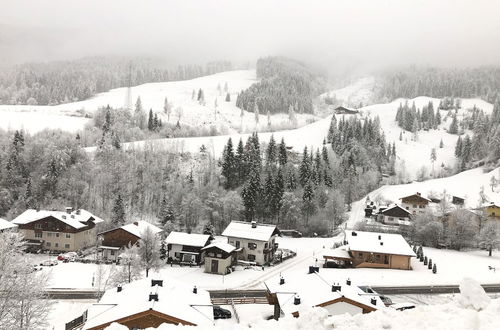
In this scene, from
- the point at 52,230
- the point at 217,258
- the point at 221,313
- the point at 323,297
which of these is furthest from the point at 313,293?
the point at 52,230

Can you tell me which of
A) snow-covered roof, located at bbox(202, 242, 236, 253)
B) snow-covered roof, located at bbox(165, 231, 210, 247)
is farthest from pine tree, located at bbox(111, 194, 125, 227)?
snow-covered roof, located at bbox(202, 242, 236, 253)

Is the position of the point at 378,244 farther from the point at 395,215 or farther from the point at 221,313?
the point at 221,313

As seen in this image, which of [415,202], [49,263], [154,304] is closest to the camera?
[154,304]

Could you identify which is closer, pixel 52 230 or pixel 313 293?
pixel 313 293

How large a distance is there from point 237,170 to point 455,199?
49.7 meters

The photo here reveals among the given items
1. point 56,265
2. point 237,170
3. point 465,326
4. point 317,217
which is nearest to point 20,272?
point 465,326

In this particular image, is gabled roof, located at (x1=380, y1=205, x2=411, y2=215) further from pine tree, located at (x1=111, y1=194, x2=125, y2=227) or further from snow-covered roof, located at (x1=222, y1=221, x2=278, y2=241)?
pine tree, located at (x1=111, y1=194, x2=125, y2=227)

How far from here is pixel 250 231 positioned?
205 ft

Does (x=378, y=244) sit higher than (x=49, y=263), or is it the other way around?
(x=378, y=244)

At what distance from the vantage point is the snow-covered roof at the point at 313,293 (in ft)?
98.5

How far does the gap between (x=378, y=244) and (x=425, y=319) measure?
161 feet

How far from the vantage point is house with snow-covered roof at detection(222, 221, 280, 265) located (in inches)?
2373

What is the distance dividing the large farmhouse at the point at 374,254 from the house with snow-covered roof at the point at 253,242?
8485mm

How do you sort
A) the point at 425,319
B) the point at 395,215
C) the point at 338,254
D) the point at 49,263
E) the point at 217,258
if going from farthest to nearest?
the point at 395,215
the point at 338,254
the point at 49,263
the point at 217,258
the point at 425,319
